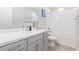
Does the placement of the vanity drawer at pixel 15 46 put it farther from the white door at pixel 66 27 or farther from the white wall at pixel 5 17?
the white door at pixel 66 27

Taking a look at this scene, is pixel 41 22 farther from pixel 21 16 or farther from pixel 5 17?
pixel 5 17

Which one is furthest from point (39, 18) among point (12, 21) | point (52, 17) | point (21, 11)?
point (12, 21)

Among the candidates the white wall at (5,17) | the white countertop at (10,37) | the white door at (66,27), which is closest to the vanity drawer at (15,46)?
the white countertop at (10,37)

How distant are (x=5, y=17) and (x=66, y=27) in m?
2.66

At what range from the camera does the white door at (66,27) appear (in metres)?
3.64

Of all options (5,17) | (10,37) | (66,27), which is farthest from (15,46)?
(66,27)

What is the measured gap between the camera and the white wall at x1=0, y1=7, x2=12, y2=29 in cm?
183

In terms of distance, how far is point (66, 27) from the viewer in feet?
12.9

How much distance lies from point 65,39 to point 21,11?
2324 millimetres

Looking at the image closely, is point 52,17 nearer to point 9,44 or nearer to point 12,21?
point 12,21

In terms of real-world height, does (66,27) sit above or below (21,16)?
below

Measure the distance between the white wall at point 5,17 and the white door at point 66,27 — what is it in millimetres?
2382

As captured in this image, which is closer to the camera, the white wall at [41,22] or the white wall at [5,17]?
the white wall at [5,17]

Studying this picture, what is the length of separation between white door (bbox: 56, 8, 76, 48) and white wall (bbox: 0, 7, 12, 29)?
2.38 m
